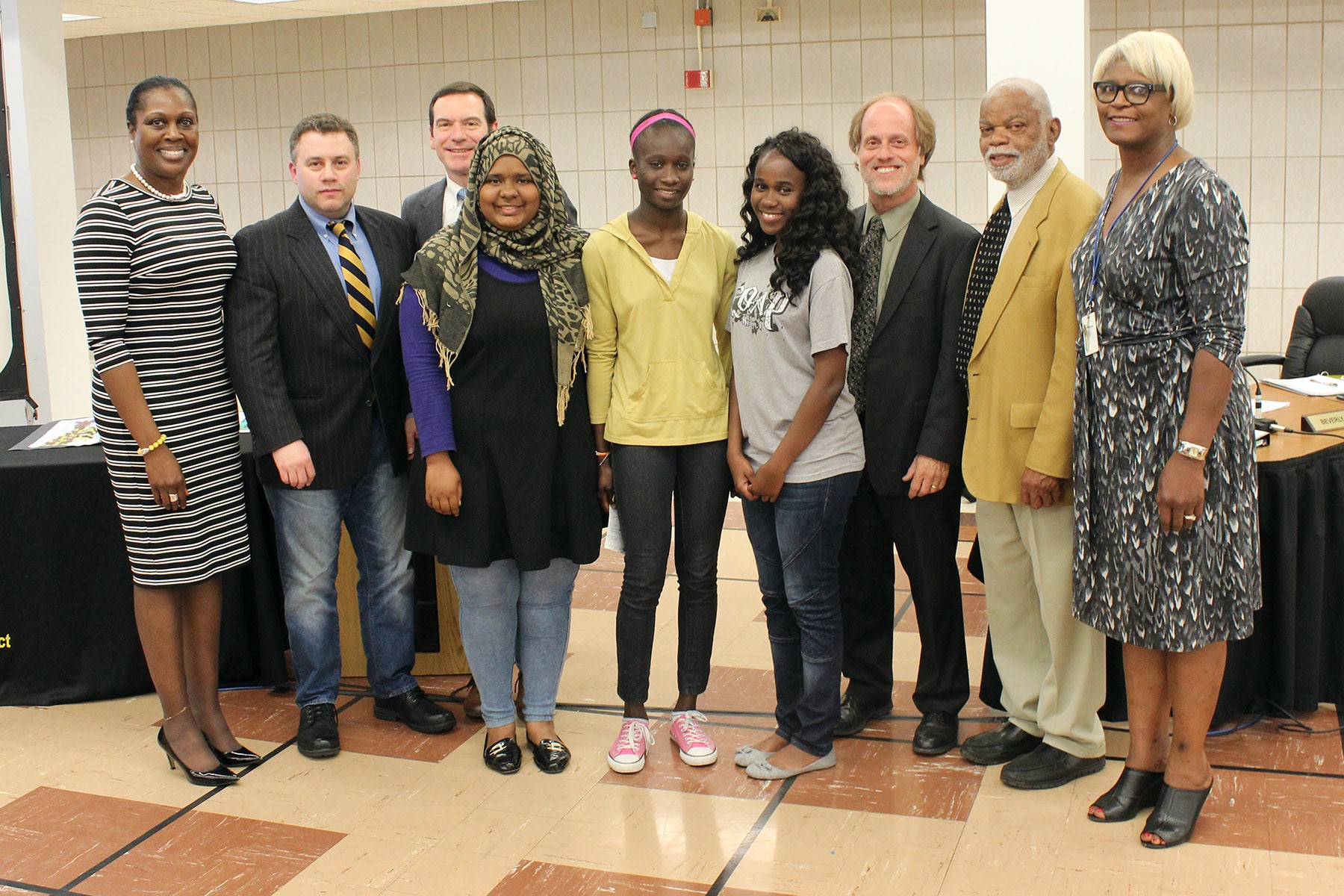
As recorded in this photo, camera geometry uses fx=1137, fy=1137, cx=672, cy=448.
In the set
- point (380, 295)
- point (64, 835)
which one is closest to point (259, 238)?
point (380, 295)

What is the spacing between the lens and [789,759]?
9.41 ft

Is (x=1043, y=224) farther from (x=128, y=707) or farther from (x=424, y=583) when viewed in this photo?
(x=128, y=707)

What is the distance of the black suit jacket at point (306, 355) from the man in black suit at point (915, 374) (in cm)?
123

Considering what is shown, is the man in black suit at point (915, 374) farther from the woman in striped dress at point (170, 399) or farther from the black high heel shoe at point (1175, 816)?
the woman in striped dress at point (170, 399)

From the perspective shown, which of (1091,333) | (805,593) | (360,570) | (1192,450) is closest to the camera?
(1192,450)

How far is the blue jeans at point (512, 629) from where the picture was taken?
291cm

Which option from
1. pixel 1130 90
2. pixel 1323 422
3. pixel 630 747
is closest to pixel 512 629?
pixel 630 747

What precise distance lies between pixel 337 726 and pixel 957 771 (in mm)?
1716

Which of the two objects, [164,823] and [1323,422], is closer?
[164,823]

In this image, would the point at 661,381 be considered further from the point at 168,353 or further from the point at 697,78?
the point at 697,78

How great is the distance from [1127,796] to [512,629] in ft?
5.03

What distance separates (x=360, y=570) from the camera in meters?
3.23

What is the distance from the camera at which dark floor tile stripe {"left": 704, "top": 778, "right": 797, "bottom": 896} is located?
237cm

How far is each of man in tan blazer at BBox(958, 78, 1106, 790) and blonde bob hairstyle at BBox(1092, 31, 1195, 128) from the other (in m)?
0.27
